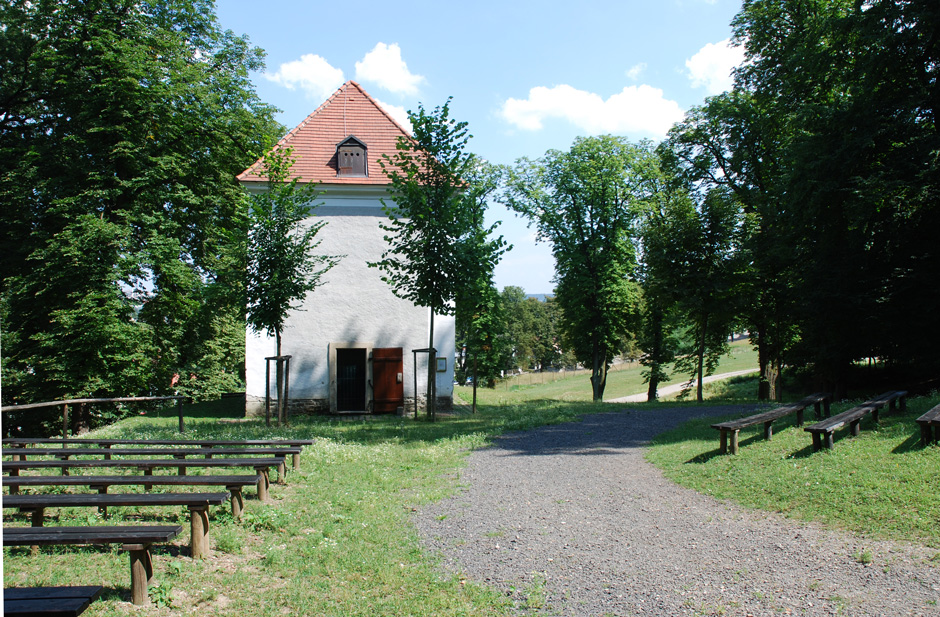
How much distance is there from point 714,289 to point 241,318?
1440 centimetres

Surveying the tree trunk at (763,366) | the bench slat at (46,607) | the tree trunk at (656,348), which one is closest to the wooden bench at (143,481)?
the bench slat at (46,607)

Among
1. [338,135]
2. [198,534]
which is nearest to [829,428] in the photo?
[198,534]

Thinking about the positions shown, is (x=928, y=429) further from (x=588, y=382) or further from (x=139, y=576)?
(x=588, y=382)

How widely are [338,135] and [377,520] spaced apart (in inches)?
680

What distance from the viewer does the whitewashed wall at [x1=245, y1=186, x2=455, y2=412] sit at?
19.8 metres

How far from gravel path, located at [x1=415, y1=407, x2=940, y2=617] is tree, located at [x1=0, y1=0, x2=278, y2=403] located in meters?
11.1

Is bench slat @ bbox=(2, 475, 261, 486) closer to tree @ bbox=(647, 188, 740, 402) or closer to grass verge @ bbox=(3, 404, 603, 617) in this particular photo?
grass verge @ bbox=(3, 404, 603, 617)

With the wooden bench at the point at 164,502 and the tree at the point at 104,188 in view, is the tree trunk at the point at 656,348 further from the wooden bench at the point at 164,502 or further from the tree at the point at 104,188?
the wooden bench at the point at 164,502

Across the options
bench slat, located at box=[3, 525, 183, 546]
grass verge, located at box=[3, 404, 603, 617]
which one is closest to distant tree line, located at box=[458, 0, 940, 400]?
grass verge, located at box=[3, 404, 603, 617]

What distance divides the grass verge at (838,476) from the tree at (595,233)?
16.8 metres

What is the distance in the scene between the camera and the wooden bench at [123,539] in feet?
13.7

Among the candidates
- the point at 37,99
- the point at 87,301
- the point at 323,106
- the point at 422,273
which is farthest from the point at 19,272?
the point at 422,273

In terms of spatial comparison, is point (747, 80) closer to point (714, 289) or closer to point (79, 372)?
point (714, 289)

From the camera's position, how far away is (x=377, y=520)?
661 cm
